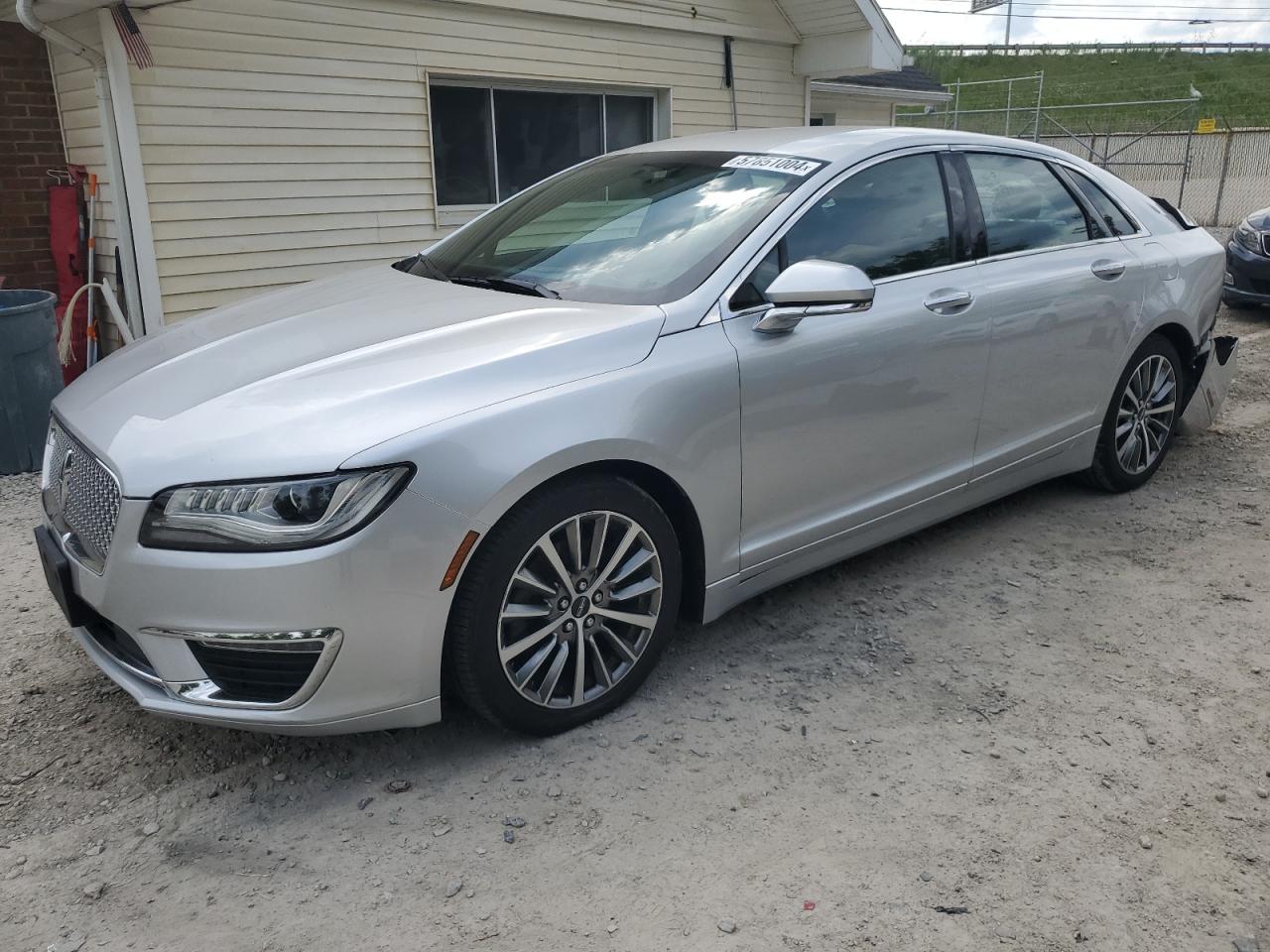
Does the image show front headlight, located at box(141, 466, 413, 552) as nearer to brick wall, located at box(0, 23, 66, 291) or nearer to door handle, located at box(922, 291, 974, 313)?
door handle, located at box(922, 291, 974, 313)

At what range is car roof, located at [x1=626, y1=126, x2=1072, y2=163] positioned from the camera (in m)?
3.70

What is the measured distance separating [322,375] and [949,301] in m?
2.26

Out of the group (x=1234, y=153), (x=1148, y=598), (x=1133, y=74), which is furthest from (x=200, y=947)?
(x=1133, y=74)

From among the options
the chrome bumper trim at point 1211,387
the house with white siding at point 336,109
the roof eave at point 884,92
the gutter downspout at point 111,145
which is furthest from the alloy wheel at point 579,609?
the roof eave at point 884,92

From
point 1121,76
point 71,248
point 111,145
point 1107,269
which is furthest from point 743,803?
point 1121,76

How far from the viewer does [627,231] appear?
355 cm

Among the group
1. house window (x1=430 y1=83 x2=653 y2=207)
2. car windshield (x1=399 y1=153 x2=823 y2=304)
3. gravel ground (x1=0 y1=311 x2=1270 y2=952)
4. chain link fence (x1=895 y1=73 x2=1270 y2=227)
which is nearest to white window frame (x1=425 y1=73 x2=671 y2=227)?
house window (x1=430 y1=83 x2=653 y2=207)

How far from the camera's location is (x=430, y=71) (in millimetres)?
8039

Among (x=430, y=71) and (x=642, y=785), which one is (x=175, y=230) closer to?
→ (x=430, y=71)

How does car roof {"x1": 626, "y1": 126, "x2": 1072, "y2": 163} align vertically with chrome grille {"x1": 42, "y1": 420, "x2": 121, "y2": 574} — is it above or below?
above

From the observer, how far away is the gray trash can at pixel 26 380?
5.39 m

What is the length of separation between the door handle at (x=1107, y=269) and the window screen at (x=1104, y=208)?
0.21 metres

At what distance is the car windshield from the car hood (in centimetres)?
16

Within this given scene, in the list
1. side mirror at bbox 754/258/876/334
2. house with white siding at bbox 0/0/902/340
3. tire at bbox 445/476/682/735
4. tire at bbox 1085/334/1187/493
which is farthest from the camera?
house with white siding at bbox 0/0/902/340
